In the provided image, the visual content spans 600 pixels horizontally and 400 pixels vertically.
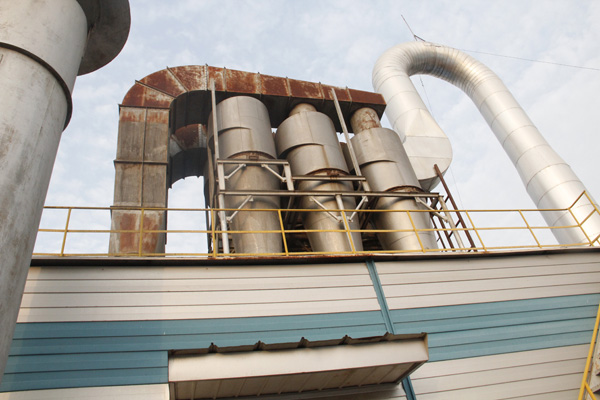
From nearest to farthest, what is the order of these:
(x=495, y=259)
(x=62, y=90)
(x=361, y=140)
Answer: (x=62, y=90)
(x=495, y=259)
(x=361, y=140)

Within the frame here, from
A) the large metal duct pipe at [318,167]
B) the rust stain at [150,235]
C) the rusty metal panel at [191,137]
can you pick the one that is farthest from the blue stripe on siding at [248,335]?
the rusty metal panel at [191,137]

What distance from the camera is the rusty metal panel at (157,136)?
1206 centimetres

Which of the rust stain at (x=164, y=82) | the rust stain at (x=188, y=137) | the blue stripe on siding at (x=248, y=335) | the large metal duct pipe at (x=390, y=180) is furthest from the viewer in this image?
the rust stain at (x=188, y=137)

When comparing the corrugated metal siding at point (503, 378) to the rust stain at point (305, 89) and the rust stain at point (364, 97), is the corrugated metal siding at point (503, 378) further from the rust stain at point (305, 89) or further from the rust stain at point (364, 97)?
the rust stain at point (364, 97)

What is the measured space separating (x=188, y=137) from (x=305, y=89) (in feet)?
16.0

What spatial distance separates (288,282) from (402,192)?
5.86 meters

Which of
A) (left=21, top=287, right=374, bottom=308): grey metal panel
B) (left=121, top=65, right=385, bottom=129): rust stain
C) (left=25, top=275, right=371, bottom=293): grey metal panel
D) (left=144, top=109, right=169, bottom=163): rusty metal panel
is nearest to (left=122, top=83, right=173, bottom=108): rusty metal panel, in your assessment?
(left=121, top=65, right=385, bottom=129): rust stain

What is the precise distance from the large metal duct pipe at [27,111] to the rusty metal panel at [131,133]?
4.92m

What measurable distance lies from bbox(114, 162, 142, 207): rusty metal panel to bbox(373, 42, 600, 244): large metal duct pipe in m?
8.99

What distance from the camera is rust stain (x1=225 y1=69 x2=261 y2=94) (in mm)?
14531

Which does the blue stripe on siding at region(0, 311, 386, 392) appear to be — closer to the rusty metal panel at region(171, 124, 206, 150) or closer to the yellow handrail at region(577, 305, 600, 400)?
the yellow handrail at region(577, 305, 600, 400)

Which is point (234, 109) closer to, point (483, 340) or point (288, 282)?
point (288, 282)

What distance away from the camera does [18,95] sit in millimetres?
5344

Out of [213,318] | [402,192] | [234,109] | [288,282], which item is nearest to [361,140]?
[402,192]
